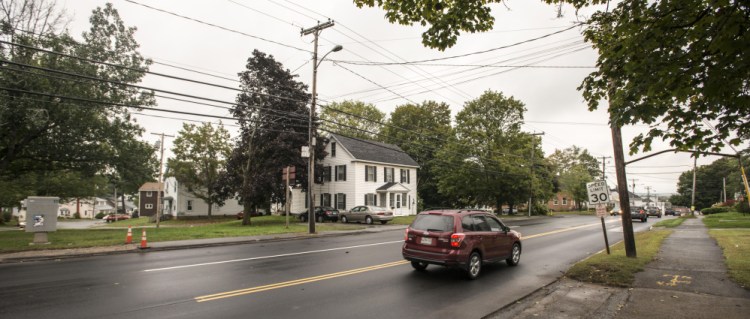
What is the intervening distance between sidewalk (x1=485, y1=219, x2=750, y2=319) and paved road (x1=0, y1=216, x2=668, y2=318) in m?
0.54

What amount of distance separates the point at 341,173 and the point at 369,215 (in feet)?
31.5

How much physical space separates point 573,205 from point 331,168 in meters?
73.3

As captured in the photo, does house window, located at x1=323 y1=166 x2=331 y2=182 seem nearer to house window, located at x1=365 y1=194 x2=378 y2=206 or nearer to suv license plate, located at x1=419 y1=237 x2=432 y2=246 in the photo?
house window, located at x1=365 y1=194 x2=378 y2=206

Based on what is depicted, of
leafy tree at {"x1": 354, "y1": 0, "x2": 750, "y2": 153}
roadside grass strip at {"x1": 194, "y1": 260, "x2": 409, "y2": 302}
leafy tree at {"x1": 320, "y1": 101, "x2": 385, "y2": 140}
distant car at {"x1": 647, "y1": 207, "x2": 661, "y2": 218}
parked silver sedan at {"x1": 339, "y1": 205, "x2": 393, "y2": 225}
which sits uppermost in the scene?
leafy tree at {"x1": 320, "y1": 101, "x2": 385, "y2": 140}

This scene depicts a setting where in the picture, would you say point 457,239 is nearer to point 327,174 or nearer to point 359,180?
point 359,180

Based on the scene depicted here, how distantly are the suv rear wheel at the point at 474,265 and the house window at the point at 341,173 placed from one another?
29.3 m

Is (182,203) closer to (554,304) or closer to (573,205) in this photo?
(554,304)

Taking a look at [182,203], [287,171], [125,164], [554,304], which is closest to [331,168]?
[287,171]

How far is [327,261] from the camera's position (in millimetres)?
11297

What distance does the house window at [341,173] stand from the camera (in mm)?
38000

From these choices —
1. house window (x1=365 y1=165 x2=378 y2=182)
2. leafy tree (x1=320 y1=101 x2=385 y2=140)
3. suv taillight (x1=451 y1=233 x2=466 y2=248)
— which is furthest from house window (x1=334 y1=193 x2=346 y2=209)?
suv taillight (x1=451 y1=233 x2=466 y2=248)

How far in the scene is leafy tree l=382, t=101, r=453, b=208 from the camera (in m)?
53.0

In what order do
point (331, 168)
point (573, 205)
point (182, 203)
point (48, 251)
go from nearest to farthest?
point (48, 251) → point (331, 168) → point (182, 203) → point (573, 205)

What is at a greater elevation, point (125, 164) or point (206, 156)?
point (206, 156)
